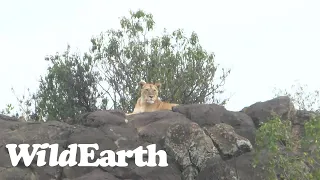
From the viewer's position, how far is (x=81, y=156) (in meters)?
16.4

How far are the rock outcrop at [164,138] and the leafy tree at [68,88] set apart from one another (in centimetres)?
1551

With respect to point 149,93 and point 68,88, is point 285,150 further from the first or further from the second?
point 68,88

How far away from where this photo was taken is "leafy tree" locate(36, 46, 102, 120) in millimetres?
34000

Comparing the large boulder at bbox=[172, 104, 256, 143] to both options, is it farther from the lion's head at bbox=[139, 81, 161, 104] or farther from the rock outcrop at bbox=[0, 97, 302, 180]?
the lion's head at bbox=[139, 81, 161, 104]

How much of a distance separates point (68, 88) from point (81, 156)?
18515mm

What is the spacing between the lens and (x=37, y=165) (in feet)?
53.6

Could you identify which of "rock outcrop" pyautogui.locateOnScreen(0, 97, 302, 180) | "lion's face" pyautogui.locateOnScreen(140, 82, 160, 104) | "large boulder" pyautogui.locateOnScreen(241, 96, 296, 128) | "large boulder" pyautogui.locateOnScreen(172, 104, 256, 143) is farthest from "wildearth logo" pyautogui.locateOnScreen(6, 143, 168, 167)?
"lion's face" pyautogui.locateOnScreen(140, 82, 160, 104)

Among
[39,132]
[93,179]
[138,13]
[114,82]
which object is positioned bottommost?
[93,179]

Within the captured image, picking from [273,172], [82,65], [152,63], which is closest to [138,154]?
[273,172]

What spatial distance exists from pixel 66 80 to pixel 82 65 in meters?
1.39

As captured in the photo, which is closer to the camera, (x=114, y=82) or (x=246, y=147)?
(x=246, y=147)

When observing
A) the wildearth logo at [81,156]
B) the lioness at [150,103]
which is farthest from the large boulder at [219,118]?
the lioness at [150,103]

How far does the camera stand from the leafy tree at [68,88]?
112ft

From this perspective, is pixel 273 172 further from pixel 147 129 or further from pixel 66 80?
pixel 66 80
